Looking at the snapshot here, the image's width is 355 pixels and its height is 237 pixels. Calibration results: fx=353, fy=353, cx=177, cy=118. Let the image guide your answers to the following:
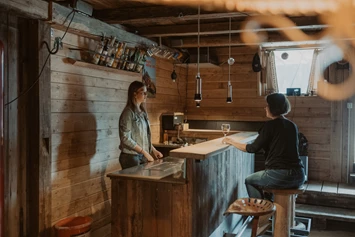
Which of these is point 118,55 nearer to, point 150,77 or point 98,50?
point 98,50

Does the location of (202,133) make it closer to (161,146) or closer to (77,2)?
(161,146)

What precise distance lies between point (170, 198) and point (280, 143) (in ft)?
3.61

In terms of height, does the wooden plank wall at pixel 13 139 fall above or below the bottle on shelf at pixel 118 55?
below

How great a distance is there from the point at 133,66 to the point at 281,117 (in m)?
2.00

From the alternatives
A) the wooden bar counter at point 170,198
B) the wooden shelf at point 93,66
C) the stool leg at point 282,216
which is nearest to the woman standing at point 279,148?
the stool leg at point 282,216

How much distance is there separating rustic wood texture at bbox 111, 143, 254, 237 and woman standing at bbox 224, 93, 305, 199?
0.47 meters

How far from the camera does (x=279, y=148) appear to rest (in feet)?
10.3

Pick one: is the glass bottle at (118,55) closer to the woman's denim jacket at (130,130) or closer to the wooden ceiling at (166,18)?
the wooden ceiling at (166,18)

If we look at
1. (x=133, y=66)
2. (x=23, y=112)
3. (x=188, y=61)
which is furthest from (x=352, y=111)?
(x=23, y=112)

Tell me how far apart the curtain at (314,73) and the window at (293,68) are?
6cm

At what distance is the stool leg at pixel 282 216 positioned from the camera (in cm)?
322

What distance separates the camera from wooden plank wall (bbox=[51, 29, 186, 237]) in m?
3.29

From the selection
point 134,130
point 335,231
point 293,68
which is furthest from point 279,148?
point 293,68

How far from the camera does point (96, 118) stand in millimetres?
3836
